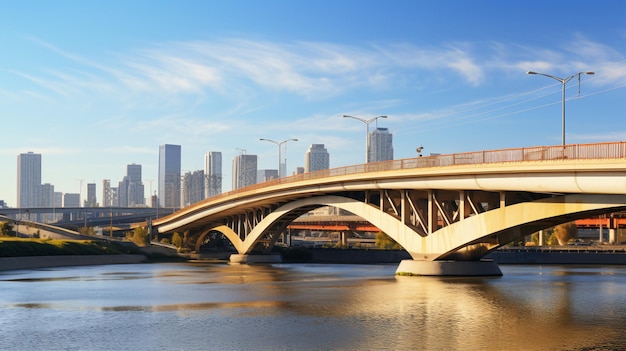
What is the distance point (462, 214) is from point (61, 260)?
199 feet

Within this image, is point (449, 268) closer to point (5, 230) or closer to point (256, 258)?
point (256, 258)

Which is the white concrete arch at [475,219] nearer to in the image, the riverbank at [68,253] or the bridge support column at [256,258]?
the bridge support column at [256,258]

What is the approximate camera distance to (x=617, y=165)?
42719mm

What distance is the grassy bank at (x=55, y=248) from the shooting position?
303 feet

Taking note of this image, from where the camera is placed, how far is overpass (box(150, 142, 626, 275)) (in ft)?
151

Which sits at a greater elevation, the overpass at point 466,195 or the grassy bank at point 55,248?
the overpass at point 466,195

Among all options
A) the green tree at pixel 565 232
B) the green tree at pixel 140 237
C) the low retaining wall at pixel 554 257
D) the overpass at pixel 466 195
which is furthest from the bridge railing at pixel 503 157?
the green tree at pixel 565 232

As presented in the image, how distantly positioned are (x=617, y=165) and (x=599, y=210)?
6.06 metres

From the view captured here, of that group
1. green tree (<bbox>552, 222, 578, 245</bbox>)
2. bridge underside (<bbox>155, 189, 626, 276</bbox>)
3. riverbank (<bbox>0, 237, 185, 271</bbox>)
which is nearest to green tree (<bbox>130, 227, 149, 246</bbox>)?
riverbank (<bbox>0, 237, 185, 271</bbox>)

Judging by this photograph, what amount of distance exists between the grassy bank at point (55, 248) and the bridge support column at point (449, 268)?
47484 millimetres

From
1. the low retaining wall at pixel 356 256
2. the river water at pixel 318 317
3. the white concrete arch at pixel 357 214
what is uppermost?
the white concrete arch at pixel 357 214

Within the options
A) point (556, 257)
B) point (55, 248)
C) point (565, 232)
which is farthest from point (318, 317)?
point (565, 232)

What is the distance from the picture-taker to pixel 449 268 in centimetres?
6406

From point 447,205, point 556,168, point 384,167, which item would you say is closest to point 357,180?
point 384,167
